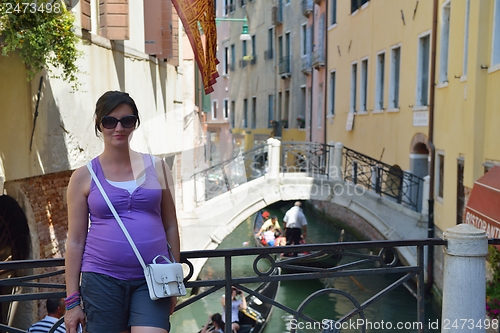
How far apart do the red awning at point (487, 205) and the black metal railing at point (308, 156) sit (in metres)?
6.29

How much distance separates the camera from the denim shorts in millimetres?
2266

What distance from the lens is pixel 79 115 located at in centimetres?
632

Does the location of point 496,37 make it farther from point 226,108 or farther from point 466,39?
point 226,108

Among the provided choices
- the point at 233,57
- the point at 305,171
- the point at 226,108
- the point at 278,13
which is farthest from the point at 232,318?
the point at 226,108

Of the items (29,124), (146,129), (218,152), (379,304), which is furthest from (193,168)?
(218,152)

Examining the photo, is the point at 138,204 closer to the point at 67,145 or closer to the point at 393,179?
the point at 67,145

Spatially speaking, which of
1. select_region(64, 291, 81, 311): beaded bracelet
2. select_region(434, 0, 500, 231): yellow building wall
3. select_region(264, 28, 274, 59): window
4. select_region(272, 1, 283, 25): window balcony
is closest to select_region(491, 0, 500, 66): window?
select_region(434, 0, 500, 231): yellow building wall

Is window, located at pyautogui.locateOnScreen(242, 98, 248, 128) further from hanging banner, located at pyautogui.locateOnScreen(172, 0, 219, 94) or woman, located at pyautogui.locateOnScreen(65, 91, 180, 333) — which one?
woman, located at pyautogui.locateOnScreen(65, 91, 180, 333)

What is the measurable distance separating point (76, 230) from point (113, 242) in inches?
5.8

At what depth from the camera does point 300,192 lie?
1348cm

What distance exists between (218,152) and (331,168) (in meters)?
21.1

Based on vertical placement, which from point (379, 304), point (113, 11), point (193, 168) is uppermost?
point (113, 11)

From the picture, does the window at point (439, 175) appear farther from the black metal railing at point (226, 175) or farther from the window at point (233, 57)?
the window at point (233, 57)

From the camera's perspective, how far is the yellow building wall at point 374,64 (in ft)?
40.7
